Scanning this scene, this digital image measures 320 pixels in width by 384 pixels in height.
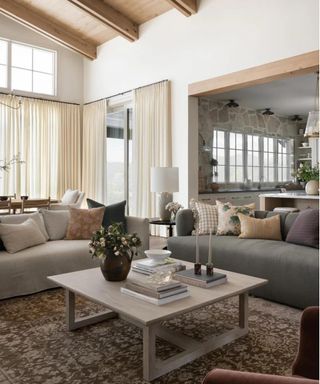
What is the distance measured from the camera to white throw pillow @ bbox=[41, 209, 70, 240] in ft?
13.3

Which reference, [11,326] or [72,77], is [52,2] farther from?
[11,326]

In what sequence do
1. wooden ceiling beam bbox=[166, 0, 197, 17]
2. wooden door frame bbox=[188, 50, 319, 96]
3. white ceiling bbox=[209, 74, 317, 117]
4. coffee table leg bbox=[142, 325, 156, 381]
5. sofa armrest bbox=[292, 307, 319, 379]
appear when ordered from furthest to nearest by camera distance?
1. white ceiling bbox=[209, 74, 317, 117]
2. wooden ceiling beam bbox=[166, 0, 197, 17]
3. wooden door frame bbox=[188, 50, 319, 96]
4. coffee table leg bbox=[142, 325, 156, 381]
5. sofa armrest bbox=[292, 307, 319, 379]

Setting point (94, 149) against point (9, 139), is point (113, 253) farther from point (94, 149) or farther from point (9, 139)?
point (94, 149)

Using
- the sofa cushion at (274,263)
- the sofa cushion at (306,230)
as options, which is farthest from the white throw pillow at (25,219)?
the sofa cushion at (306,230)

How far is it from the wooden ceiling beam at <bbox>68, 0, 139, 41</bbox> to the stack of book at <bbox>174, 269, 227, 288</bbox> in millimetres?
5315

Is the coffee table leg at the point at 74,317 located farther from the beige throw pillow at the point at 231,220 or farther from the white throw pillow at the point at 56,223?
the beige throw pillow at the point at 231,220

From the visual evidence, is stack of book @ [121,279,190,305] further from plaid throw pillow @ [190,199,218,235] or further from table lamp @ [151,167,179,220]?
table lamp @ [151,167,179,220]

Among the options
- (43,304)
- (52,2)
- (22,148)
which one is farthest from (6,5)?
(43,304)

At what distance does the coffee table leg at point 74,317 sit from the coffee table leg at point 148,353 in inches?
32.3

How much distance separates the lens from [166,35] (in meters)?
6.37

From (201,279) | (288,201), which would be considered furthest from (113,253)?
(288,201)

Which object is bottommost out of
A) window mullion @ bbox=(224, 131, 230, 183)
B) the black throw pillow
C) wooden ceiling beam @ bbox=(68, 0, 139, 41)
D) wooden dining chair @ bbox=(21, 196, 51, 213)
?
the black throw pillow

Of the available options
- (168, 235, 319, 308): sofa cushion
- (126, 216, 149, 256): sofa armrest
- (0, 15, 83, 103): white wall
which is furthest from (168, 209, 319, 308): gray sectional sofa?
(0, 15, 83, 103): white wall

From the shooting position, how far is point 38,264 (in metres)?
3.38
